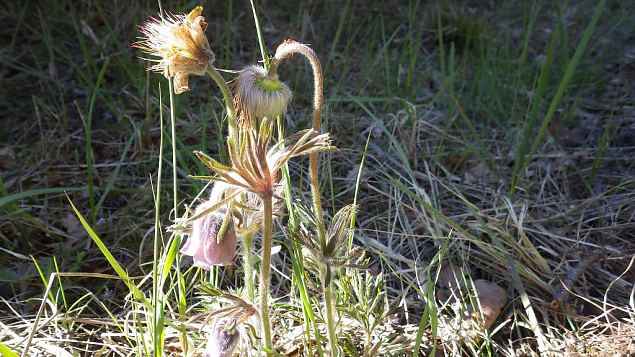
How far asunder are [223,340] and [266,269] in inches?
6.8

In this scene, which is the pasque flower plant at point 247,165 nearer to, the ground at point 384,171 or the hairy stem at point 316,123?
the hairy stem at point 316,123

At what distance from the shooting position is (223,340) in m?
1.35

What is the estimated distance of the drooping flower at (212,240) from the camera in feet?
4.37

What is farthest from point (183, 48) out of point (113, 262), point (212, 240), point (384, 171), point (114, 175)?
point (384, 171)

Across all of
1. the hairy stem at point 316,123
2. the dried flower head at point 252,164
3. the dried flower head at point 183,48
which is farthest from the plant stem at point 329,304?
the dried flower head at point 183,48

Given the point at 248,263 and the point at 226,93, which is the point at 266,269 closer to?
the point at 248,263

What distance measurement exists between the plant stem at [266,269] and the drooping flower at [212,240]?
0.25 ft

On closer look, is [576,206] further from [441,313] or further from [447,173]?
[441,313]

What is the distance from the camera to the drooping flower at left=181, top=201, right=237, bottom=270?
4.37 feet

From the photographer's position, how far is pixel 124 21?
2.87m

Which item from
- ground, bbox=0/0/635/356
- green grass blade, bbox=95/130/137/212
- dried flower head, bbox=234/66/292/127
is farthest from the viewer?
green grass blade, bbox=95/130/137/212

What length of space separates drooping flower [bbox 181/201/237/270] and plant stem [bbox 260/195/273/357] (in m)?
0.08

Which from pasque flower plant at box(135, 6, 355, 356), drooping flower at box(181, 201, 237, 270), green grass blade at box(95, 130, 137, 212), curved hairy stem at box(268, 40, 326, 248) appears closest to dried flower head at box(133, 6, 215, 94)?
pasque flower plant at box(135, 6, 355, 356)

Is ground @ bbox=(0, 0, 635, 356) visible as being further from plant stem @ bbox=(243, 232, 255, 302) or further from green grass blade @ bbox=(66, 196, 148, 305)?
plant stem @ bbox=(243, 232, 255, 302)
